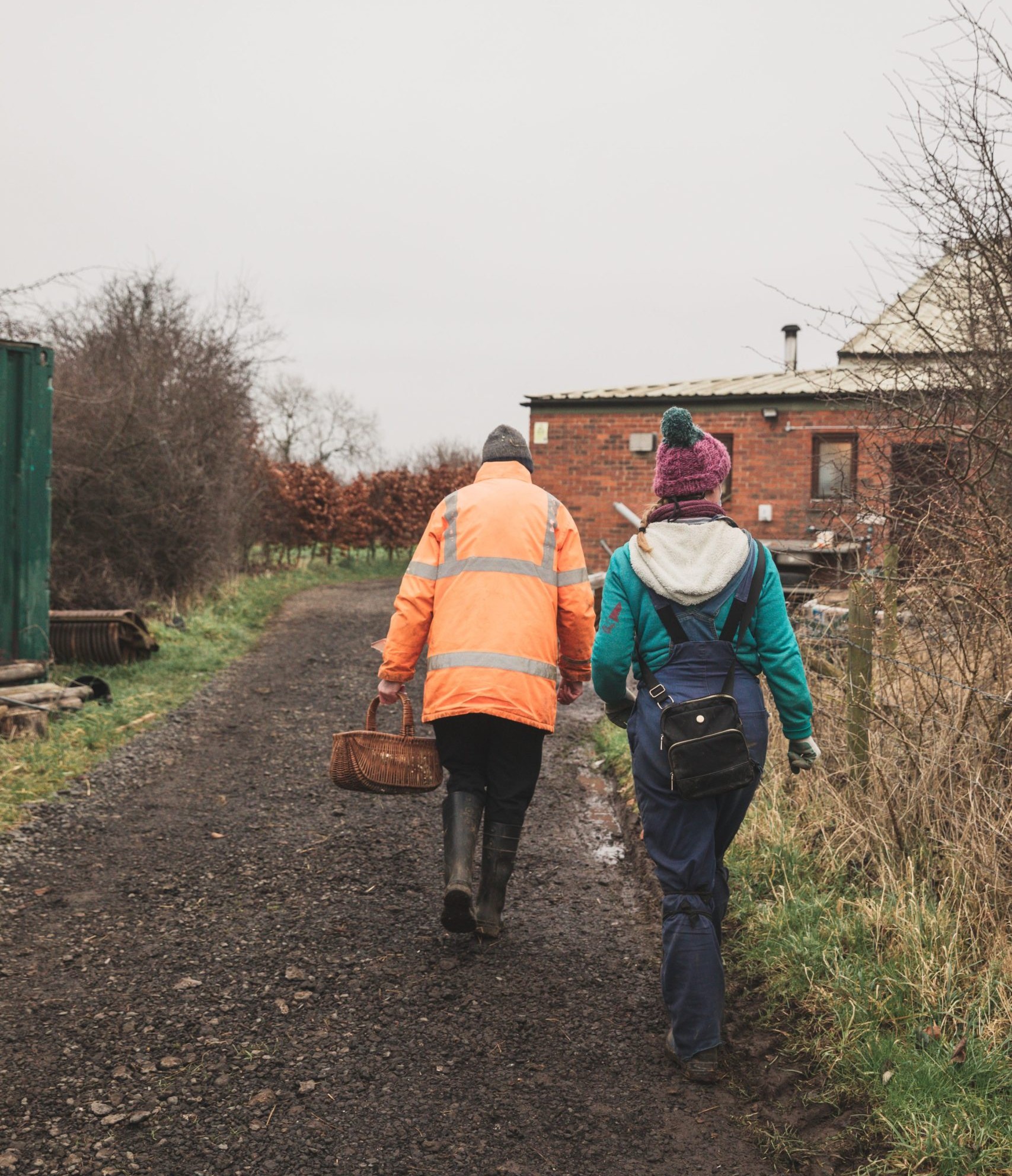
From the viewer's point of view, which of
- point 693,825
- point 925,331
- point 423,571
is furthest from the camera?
point 925,331

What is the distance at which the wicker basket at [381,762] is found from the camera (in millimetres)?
4133

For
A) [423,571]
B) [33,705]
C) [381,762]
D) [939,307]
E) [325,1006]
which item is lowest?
[325,1006]

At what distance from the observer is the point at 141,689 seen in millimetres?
9055

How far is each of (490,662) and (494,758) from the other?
1.41 feet

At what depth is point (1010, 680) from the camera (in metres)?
3.92

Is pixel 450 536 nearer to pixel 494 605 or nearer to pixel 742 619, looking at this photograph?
pixel 494 605

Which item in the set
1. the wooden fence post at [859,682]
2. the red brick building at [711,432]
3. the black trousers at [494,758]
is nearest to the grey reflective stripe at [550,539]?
the black trousers at [494,758]

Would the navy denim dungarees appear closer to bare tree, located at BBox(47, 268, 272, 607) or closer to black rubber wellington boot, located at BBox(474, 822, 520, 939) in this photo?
black rubber wellington boot, located at BBox(474, 822, 520, 939)

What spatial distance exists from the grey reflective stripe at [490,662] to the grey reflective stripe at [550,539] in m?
0.39

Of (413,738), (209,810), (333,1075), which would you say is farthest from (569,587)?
(209,810)

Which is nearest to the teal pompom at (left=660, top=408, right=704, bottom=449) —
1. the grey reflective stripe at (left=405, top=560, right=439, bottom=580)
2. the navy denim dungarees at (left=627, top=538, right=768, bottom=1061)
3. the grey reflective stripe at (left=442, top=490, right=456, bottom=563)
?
the navy denim dungarees at (left=627, top=538, right=768, bottom=1061)

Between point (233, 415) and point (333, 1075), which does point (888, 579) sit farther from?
point (233, 415)

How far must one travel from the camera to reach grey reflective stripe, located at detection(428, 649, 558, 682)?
3.91 metres

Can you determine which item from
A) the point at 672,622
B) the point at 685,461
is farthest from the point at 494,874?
the point at 685,461
